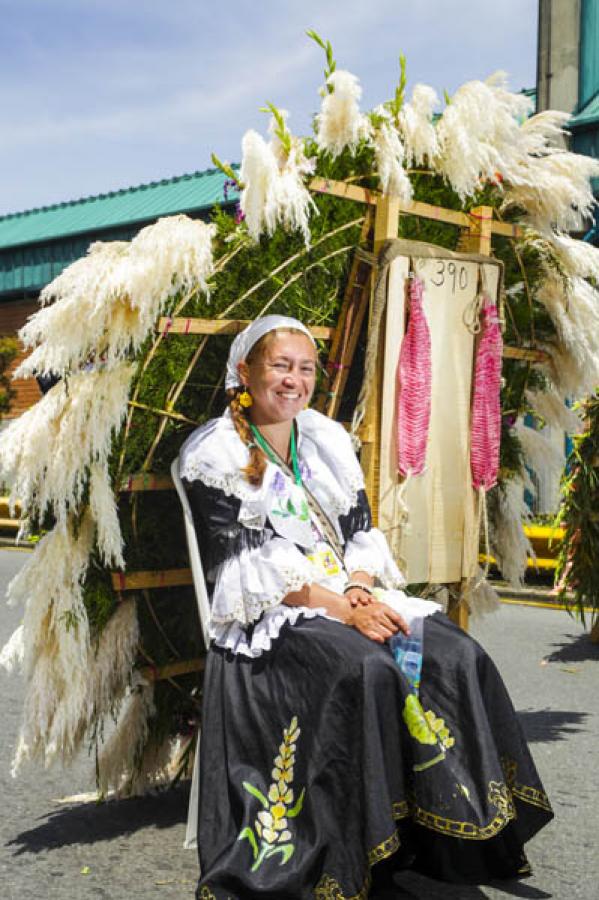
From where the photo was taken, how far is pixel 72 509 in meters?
3.62

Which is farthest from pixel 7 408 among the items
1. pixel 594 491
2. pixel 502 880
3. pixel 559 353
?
pixel 502 880

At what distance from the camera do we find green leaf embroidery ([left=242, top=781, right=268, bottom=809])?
3062 mm

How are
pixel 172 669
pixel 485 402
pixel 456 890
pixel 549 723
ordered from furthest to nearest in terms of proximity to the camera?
1. pixel 549 723
2. pixel 485 402
3. pixel 172 669
4. pixel 456 890

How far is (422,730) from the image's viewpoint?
295 cm

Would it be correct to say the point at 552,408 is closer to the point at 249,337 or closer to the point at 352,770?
the point at 249,337

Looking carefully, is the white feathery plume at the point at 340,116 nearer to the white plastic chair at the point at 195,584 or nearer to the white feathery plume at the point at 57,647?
the white plastic chair at the point at 195,584

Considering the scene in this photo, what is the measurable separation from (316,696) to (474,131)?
7.23 feet

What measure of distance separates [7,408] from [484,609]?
16.4 meters

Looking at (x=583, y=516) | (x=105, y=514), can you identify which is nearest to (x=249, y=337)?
(x=105, y=514)

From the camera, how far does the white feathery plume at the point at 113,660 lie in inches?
145

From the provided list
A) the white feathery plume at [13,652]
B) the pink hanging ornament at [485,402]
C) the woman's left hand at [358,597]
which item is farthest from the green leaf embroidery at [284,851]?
the pink hanging ornament at [485,402]

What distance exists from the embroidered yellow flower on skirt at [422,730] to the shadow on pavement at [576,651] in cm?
412

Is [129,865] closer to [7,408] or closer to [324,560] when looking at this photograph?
[324,560]

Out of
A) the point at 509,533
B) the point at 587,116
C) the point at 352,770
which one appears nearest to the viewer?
the point at 352,770
